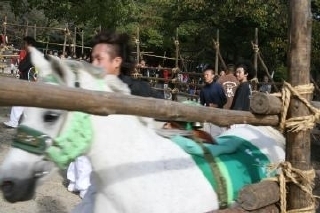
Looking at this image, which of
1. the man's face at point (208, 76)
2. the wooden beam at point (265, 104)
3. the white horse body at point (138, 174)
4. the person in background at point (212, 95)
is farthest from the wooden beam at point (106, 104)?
the man's face at point (208, 76)

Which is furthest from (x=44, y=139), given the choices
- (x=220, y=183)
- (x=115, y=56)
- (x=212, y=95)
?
(x=212, y=95)

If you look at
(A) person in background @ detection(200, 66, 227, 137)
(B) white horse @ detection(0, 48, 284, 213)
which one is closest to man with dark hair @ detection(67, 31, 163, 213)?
(B) white horse @ detection(0, 48, 284, 213)

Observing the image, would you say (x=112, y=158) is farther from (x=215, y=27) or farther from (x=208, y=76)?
(x=215, y=27)

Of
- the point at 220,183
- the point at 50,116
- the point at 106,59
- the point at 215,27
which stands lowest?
the point at 220,183

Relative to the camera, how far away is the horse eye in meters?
2.19

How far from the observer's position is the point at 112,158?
232 centimetres

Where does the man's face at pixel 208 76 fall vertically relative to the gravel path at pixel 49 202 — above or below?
above

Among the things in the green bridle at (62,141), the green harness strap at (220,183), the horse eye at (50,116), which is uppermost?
the horse eye at (50,116)

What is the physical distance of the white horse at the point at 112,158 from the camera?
214 cm

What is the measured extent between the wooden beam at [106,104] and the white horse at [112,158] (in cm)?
A: 24

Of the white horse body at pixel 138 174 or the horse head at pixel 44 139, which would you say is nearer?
the horse head at pixel 44 139

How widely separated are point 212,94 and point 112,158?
4.06 metres

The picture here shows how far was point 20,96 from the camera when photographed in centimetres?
158

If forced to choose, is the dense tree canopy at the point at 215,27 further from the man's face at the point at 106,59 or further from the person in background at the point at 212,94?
the man's face at the point at 106,59
